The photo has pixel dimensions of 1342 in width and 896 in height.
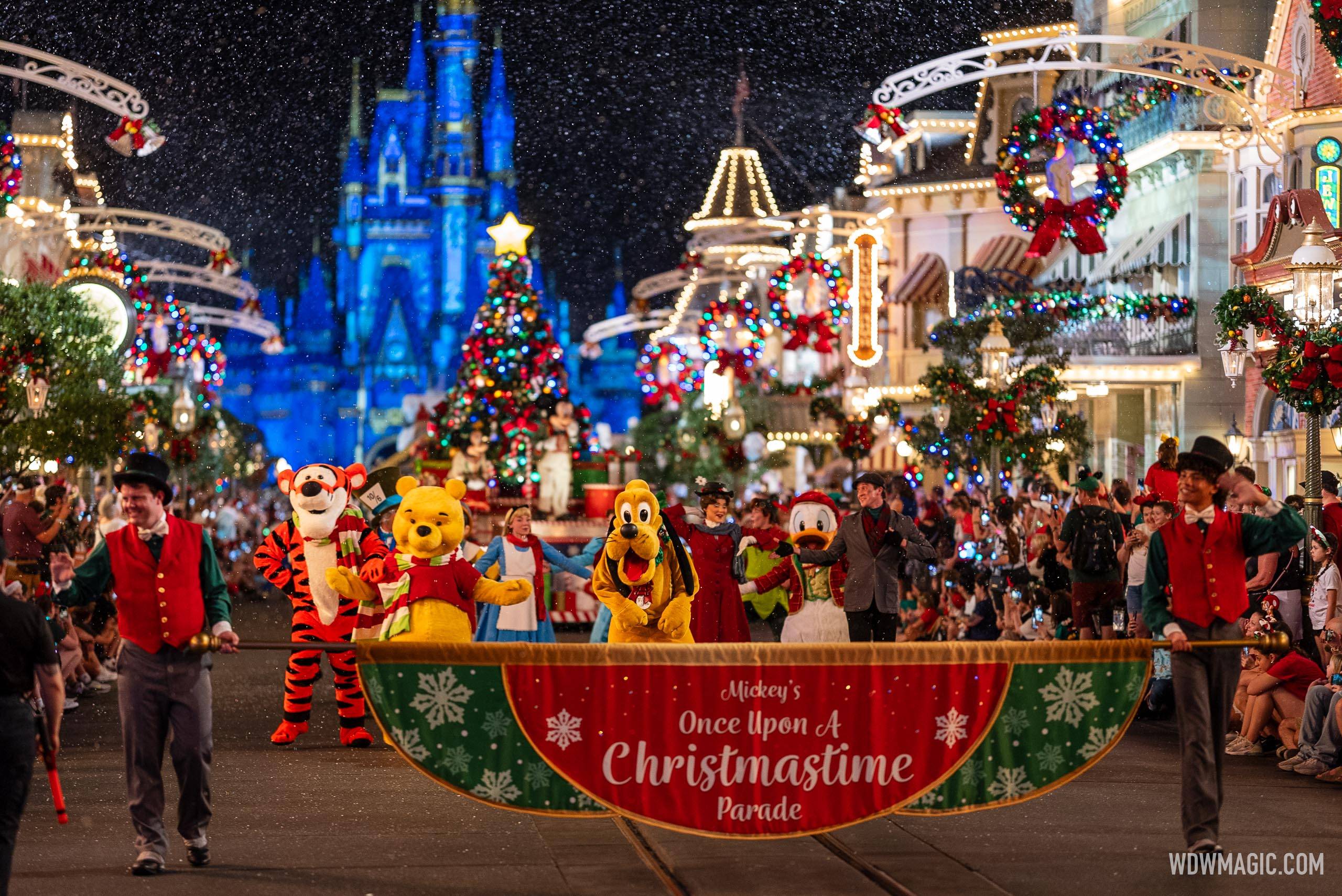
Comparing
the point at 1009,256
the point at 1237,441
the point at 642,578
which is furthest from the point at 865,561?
the point at 1009,256

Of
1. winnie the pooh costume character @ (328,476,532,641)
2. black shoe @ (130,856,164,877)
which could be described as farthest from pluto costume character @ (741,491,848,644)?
black shoe @ (130,856,164,877)

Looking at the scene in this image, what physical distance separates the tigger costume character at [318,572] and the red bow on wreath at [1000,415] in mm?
12187

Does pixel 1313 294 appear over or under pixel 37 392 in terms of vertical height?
over

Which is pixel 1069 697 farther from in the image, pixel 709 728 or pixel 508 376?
pixel 508 376

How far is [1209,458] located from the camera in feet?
27.0

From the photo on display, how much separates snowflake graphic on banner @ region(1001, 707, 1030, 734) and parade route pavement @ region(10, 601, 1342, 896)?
2.00 feet

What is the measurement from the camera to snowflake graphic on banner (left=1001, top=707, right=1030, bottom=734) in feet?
25.6

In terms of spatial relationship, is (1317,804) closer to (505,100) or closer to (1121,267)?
(1121,267)

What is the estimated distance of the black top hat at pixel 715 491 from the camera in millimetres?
12695

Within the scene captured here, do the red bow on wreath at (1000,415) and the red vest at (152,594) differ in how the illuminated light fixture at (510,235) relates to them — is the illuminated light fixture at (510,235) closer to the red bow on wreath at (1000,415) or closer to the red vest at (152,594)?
the red bow on wreath at (1000,415)

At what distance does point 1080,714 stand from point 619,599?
3.71 meters

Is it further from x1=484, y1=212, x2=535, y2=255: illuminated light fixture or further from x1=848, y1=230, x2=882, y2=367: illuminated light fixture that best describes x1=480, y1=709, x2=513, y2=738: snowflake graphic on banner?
x1=848, y1=230, x2=882, y2=367: illuminated light fixture

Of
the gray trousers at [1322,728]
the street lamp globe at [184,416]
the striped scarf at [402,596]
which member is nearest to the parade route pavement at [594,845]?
the gray trousers at [1322,728]

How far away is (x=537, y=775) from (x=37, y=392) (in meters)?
16.5
